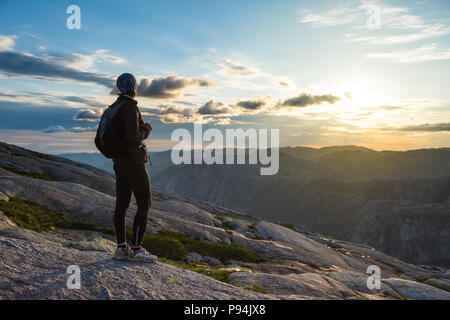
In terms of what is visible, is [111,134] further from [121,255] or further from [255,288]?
[255,288]

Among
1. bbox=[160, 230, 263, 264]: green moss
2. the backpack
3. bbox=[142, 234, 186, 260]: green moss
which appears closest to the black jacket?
the backpack

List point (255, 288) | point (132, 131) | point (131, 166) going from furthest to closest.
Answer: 1. point (255, 288)
2. point (131, 166)
3. point (132, 131)

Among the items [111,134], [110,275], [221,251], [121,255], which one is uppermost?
[111,134]

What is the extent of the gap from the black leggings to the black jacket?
0.77ft

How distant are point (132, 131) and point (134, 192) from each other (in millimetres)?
2001

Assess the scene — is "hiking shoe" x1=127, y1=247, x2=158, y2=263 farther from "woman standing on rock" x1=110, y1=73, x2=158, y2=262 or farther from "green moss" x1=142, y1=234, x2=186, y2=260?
"green moss" x1=142, y1=234, x2=186, y2=260

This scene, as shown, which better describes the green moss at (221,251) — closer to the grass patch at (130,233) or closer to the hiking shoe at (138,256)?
the grass patch at (130,233)

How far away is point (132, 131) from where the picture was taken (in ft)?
28.9

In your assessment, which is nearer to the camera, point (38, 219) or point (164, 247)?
point (38, 219)

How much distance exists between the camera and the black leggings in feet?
30.2

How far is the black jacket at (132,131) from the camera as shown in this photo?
882cm

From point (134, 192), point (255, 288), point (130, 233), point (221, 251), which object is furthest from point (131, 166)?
point (221, 251)
